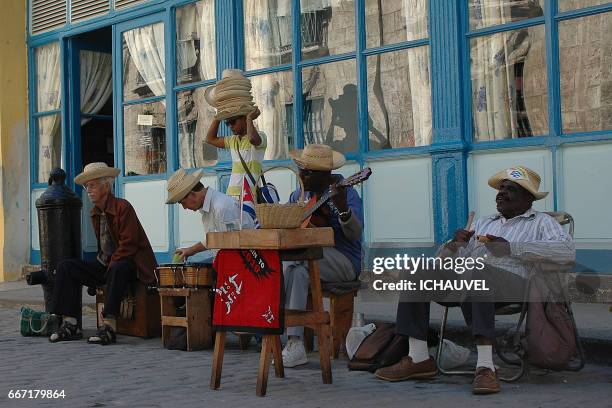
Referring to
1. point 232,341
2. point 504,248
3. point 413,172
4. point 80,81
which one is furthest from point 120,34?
point 504,248

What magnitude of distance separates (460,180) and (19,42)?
782cm

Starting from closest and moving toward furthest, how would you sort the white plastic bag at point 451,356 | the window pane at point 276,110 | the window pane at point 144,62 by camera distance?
the white plastic bag at point 451,356 < the window pane at point 276,110 < the window pane at point 144,62

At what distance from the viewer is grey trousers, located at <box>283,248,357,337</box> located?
6.23 m

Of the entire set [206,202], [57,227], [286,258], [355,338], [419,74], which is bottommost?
[355,338]

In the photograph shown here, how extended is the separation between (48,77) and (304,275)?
8.77 metres

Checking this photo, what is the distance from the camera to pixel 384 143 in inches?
374

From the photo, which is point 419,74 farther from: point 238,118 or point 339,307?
point 339,307

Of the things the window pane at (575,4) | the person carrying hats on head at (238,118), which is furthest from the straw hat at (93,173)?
the window pane at (575,4)

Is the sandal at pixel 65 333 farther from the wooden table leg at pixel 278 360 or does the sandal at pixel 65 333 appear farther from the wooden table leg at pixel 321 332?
the wooden table leg at pixel 321 332

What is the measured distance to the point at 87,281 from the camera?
788 cm

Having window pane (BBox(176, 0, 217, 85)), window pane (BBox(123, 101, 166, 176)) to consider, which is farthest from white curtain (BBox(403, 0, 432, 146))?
window pane (BBox(123, 101, 166, 176))

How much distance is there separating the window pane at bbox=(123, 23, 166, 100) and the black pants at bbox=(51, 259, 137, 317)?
4.64 metres

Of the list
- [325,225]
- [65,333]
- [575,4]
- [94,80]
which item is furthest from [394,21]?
[94,80]

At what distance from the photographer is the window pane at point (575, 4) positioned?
26.0ft
